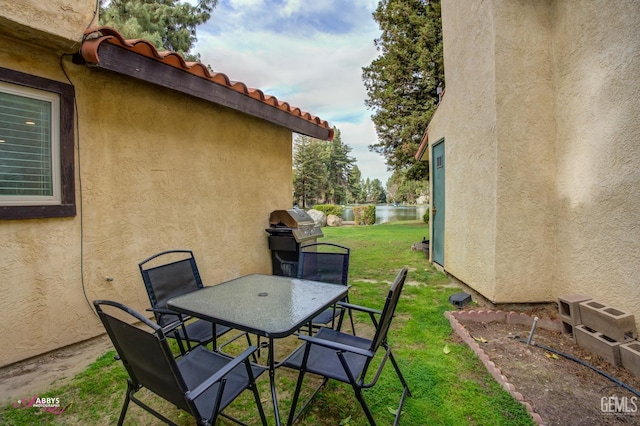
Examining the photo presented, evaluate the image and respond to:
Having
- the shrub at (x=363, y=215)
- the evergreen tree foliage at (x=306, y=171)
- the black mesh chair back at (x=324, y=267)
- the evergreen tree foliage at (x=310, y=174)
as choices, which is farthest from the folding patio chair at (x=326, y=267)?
the evergreen tree foliage at (x=306, y=171)

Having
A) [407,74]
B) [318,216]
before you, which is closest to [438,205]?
[407,74]

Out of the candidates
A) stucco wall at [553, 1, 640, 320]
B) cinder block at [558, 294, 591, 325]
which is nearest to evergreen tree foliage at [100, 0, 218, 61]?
stucco wall at [553, 1, 640, 320]

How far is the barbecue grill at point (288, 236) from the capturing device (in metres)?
5.38

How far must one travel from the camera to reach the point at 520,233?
13.2ft

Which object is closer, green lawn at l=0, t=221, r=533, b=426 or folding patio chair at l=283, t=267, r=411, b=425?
folding patio chair at l=283, t=267, r=411, b=425

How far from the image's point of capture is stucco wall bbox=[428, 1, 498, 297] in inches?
166

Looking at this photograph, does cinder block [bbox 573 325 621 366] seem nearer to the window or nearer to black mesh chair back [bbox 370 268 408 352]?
black mesh chair back [bbox 370 268 408 352]

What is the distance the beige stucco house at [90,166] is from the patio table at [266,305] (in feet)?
A: 5.16

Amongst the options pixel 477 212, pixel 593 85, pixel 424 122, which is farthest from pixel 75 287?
pixel 424 122

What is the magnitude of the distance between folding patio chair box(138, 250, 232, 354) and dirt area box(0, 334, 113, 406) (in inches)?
39.5

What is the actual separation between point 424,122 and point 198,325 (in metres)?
14.5

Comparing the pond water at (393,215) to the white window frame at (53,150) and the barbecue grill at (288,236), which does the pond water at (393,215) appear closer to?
the barbecue grill at (288,236)

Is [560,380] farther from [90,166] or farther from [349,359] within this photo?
[90,166]

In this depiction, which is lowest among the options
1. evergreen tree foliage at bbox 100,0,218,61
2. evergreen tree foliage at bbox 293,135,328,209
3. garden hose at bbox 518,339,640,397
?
garden hose at bbox 518,339,640,397
